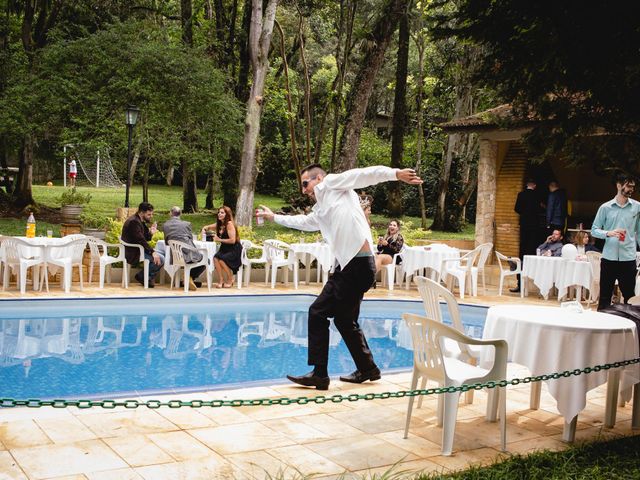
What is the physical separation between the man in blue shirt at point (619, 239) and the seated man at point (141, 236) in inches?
264

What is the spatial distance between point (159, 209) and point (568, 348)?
21.9 metres

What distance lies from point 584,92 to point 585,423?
2381mm

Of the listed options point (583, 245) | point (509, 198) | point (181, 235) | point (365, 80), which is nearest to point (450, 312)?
point (181, 235)

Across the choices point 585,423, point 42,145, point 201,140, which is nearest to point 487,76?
point 585,423

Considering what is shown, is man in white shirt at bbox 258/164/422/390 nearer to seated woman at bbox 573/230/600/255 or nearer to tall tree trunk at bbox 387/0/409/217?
seated woman at bbox 573/230/600/255

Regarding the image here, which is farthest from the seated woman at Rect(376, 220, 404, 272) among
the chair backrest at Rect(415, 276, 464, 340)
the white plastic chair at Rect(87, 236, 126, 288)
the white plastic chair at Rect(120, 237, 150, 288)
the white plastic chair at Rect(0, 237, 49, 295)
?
the chair backrest at Rect(415, 276, 464, 340)

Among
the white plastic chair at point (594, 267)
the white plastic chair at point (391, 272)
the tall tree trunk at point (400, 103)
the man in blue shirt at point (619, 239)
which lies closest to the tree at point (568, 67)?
the man in blue shirt at point (619, 239)

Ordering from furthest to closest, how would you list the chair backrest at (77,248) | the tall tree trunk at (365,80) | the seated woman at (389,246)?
1. the tall tree trunk at (365,80)
2. the seated woman at (389,246)
3. the chair backrest at (77,248)

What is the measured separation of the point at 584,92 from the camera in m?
5.55

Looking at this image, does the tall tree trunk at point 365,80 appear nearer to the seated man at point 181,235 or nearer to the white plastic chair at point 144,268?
the seated man at point 181,235

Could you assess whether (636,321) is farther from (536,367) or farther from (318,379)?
(318,379)

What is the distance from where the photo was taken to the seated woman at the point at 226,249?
12.5m

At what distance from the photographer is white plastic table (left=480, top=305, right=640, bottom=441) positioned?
472 centimetres

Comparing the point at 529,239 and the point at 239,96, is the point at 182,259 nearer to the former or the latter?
the point at 529,239
